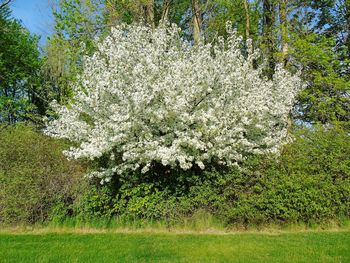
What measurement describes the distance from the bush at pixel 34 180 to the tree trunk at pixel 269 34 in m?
8.83

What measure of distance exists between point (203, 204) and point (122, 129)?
2472 mm

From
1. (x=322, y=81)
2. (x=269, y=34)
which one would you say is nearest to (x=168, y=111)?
(x=322, y=81)

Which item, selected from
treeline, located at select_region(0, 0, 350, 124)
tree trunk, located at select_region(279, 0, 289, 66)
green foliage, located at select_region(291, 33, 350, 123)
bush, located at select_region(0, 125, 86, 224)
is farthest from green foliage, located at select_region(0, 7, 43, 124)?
green foliage, located at select_region(291, 33, 350, 123)

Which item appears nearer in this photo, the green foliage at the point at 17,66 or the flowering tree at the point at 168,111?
the flowering tree at the point at 168,111

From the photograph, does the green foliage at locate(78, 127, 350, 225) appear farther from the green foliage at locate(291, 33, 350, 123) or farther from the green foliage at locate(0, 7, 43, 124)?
the green foliage at locate(0, 7, 43, 124)

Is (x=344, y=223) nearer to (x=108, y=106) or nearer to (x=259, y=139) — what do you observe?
(x=259, y=139)

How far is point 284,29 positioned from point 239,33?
150 inches

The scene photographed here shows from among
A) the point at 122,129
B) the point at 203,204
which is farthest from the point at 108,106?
the point at 203,204

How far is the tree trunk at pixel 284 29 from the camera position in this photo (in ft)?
42.3

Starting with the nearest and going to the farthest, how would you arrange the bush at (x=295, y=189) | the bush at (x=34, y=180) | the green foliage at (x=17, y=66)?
the bush at (x=295, y=189)
the bush at (x=34, y=180)
the green foliage at (x=17, y=66)

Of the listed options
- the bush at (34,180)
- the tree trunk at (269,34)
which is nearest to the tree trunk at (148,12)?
the tree trunk at (269,34)

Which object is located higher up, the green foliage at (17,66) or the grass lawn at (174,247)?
the green foliage at (17,66)

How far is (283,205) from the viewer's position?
761 cm

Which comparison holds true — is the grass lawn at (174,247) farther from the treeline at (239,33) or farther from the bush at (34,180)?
the treeline at (239,33)
